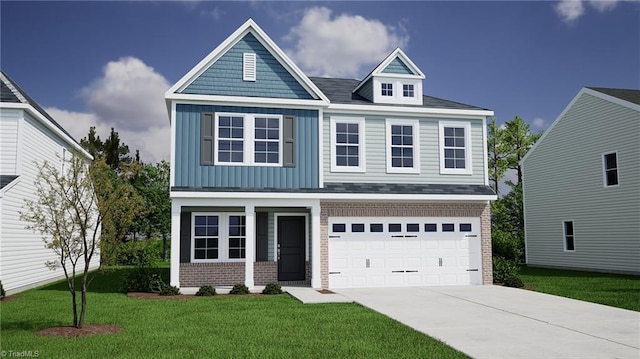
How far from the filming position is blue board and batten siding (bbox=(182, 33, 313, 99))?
1812 centimetres

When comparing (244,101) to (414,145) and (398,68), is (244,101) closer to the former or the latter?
(414,145)

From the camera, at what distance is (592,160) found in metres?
25.8

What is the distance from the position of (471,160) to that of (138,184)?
25751 mm

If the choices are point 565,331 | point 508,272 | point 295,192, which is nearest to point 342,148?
point 295,192

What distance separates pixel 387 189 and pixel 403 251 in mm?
2313

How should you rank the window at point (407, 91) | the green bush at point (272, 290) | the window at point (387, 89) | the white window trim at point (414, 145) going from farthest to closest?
the window at point (407, 91)
the window at point (387, 89)
the white window trim at point (414, 145)
the green bush at point (272, 290)

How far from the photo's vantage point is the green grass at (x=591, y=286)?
1532 cm

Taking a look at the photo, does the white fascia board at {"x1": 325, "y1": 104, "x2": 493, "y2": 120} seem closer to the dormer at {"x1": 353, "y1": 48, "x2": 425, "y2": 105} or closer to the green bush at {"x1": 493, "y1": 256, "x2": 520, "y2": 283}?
the dormer at {"x1": 353, "y1": 48, "x2": 425, "y2": 105}

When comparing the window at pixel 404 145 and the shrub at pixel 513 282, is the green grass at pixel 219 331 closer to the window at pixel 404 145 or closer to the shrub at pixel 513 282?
the window at pixel 404 145

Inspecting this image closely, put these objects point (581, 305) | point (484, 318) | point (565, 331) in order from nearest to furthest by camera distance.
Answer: point (565, 331)
point (484, 318)
point (581, 305)

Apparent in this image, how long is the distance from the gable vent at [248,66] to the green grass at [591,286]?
469 inches

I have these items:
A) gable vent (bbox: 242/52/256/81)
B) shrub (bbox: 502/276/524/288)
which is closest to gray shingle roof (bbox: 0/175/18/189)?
gable vent (bbox: 242/52/256/81)

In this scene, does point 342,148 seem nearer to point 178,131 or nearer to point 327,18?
point 327,18

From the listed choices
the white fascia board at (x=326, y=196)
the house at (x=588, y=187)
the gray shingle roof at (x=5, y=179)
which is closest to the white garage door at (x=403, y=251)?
the white fascia board at (x=326, y=196)
